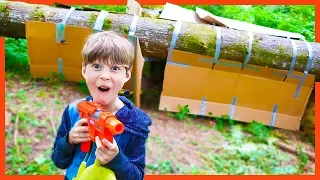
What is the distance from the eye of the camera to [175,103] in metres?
2.97

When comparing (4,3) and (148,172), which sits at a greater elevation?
(4,3)

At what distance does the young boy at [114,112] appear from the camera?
1.34m

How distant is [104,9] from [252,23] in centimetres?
108

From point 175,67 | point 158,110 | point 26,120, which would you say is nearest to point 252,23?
point 175,67

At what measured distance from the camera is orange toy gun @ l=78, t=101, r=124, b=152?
4.04 feet

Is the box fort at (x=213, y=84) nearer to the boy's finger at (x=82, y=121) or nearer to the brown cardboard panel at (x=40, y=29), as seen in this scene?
the brown cardboard panel at (x=40, y=29)

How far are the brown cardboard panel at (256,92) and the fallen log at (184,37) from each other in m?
0.12

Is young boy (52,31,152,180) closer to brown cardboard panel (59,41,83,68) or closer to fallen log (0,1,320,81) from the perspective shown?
brown cardboard panel (59,41,83,68)

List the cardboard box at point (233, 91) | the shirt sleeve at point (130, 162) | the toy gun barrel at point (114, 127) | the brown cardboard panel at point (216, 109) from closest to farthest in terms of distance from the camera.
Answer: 1. the toy gun barrel at point (114, 127)
2. the shirt sleeve at point (130, 162)
3. the cardboard box at point (233, 91)
4. the brown cardboard panel at point (216, 109)

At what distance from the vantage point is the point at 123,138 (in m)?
1.43

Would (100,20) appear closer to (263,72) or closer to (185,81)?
(185,81)

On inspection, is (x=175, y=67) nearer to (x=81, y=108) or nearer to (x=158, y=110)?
(x=158, y=110)

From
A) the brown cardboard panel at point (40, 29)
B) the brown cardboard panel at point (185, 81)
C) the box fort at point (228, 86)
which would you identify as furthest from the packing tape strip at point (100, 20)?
the brown cardboard panel at point (185, 81)

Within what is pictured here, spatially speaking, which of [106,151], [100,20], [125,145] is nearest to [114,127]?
[106,151]
